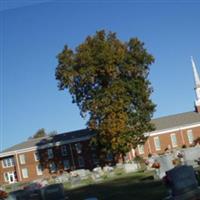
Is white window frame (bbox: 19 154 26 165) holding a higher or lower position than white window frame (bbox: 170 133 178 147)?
higher

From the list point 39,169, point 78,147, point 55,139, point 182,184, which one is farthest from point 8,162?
point 182,184

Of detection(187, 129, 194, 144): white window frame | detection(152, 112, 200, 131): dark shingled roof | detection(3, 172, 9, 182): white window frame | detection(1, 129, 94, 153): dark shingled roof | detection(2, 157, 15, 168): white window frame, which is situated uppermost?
detection(1, 129, 94, 153): dark shingled roof

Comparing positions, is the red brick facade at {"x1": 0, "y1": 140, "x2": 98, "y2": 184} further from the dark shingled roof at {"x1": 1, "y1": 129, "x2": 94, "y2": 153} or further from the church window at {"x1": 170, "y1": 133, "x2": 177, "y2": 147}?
the church window at {"x1": 170, "y1": 133, "x2": 177, "y2": 147}

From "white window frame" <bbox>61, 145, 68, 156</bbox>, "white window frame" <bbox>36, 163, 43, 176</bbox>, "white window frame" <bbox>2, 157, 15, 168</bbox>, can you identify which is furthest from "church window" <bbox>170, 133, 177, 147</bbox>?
"white window frame" <bbox>2, 157, 15, 168</bbox>

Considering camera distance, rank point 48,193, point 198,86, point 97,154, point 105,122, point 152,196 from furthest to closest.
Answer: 1. point 198,86
2. point 97,154
3. point 105,122
4. point 48,193
5. point 152,196

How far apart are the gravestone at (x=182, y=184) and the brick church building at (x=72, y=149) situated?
5907 cm

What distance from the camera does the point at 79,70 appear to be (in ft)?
210

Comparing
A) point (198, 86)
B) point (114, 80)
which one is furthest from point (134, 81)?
point (198, 86)

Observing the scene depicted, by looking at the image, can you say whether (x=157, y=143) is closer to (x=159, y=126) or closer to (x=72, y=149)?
(x=159, y=126)

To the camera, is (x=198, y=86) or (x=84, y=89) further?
(x=198, y=86)

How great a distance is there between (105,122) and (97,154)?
17.5m

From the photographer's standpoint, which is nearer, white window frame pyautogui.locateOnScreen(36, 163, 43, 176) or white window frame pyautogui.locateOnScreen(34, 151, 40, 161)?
white window frame pyautogui.locateOnScreen(36, 163, 43, 176)

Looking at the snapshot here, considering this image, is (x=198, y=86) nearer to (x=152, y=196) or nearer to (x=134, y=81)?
(x=134, y=81)

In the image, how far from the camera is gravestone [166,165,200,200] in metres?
18.2
